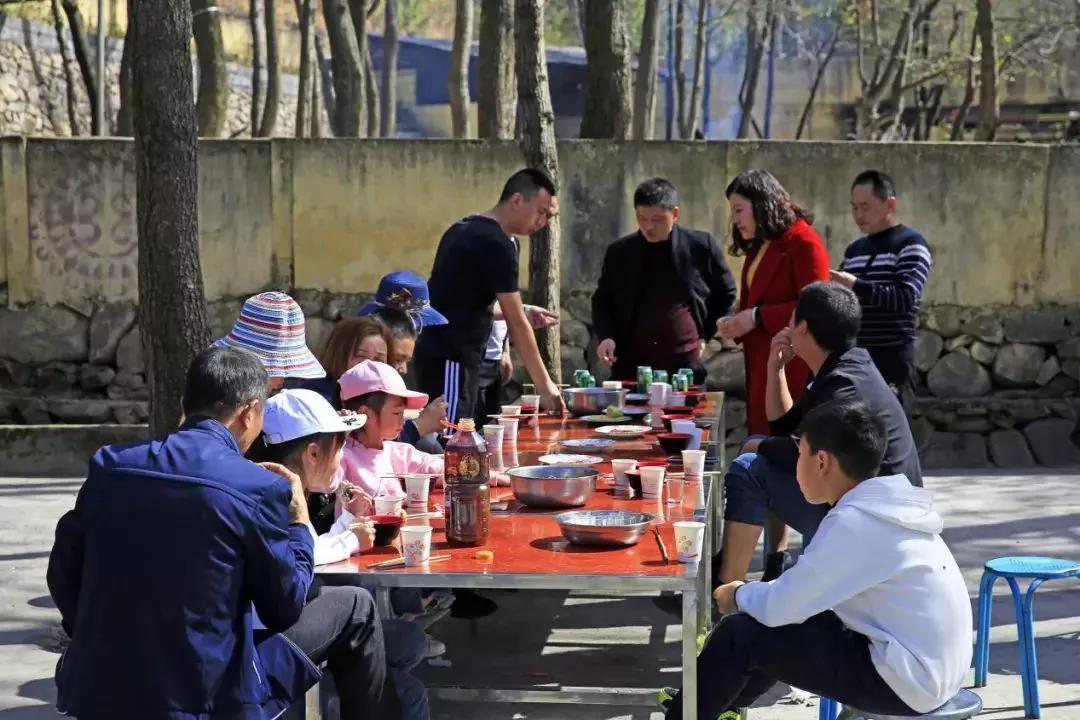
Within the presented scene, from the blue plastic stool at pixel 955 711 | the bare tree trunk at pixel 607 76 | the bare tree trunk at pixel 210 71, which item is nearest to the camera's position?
the blue plastic stool at pixel 955 711

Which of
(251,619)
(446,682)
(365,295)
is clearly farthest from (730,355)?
(251,619)

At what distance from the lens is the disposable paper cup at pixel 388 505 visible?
4285 mm

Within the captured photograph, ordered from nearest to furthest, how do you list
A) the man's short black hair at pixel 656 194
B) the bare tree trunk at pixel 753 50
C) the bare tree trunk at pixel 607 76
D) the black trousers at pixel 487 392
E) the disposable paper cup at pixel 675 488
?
the disposable paper cup at pixel 675 488, the black trousers at pixel 487 392, the man's short black hair at pixel 656 194, the bare tree trunk at pixel 607 76, the bare tree trunk at pixel 753 50

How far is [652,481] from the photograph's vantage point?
15.3 feet

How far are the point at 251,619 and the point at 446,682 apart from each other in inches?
83.7

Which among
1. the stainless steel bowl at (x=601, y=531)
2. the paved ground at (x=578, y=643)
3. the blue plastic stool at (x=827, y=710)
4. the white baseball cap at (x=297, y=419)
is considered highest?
the white baseball cap at (x=297, y=419)

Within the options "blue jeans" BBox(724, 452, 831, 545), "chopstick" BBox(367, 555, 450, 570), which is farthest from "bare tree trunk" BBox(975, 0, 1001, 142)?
"chopstick" BBox(367, 555, 450, 570)

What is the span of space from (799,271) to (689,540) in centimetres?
297

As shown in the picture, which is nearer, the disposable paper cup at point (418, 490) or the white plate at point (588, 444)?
the disposable paper cup at point (418, 490)

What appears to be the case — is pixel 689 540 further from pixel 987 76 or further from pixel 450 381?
pixel 987 76

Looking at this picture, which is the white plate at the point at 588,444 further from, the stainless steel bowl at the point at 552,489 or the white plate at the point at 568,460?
the stainless steel bowl at the point at 552,489

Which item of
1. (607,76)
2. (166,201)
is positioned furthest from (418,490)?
(607,76)

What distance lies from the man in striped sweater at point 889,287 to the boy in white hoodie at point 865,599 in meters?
A: 3.14

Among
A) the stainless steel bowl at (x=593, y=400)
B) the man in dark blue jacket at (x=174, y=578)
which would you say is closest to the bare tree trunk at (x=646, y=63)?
the stainless steel bowl at (x=593, y=400)
